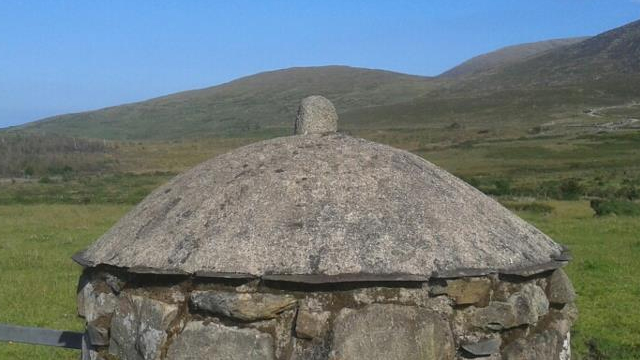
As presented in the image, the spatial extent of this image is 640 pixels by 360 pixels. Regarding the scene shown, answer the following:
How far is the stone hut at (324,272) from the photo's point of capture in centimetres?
385

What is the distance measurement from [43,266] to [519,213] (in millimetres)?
14118

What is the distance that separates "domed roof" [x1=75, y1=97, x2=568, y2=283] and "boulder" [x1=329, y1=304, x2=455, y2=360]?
0.57 ft

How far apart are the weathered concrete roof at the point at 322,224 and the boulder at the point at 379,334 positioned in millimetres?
174

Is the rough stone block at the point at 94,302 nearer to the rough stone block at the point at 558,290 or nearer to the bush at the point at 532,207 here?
the rough stone block at the point at 558,290

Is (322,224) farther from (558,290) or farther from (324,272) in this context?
(558,290)

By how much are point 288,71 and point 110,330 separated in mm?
181451

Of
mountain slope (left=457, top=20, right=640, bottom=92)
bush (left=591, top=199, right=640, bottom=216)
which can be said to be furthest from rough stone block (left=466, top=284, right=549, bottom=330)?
mountain slope (left=457, top=20, right=640, bottom=92)

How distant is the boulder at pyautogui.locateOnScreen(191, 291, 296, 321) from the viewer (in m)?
3.87

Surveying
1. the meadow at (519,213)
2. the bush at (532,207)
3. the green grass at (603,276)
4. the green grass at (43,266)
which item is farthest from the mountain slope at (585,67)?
the green grass at (43,266)

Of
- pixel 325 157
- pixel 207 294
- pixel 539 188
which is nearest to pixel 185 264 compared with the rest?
pixel 207 294

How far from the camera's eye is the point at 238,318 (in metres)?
3.90

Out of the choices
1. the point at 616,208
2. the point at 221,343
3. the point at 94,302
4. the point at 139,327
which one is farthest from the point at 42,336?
the point at 616,208

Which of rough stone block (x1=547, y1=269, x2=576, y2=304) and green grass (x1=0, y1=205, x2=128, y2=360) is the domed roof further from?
green grass (x1=0, y1=205, x2=128, y2=360)

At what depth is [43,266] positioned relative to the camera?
1584cm
